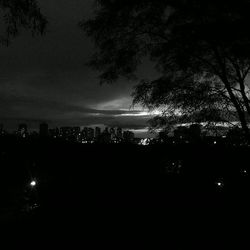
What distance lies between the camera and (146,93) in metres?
13.7

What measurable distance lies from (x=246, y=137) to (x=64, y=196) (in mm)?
7358

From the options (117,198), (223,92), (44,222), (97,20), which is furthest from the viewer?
(223,92)

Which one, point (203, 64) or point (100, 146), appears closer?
point (100, 146)

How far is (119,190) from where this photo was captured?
36.8 feet

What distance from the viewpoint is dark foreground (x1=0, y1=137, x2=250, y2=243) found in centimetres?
761

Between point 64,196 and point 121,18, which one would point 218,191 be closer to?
point 64,196

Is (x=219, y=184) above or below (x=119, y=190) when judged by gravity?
above

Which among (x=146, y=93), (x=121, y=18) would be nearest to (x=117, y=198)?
(x=146, y=93)

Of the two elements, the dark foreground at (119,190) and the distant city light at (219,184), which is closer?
the dark foreground at (119,190)

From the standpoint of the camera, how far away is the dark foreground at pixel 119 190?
25.0 ft

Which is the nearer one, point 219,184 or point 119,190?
point 119,190

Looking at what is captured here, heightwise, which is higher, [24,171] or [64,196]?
[24,171]

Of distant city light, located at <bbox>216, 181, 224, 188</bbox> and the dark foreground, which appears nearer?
the dark foreground

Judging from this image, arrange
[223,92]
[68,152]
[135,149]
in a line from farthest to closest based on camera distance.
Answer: [223,92] → [135,149] → [68,152]
